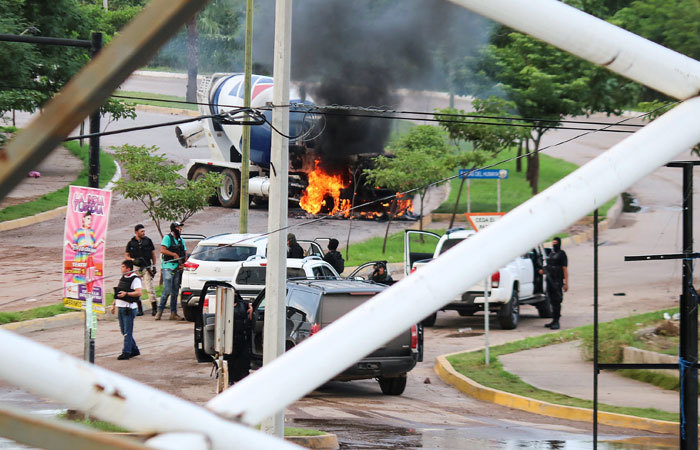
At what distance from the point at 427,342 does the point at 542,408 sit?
536 centimetres

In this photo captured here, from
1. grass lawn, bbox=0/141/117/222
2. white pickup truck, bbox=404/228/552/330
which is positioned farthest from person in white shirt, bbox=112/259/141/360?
grass lawn, bbox=0/141/117/222

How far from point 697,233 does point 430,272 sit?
2900 cm

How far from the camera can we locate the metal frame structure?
1967 millimetres

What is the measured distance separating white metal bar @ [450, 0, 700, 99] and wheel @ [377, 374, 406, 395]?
441 inches

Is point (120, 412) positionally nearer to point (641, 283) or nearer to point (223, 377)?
point (223, 377)

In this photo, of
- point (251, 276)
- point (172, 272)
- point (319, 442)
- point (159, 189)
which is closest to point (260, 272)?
point (251, 276)

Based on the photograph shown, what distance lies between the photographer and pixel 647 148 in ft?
8.21

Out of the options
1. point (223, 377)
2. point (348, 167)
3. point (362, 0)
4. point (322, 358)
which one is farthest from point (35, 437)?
point (348, 167)

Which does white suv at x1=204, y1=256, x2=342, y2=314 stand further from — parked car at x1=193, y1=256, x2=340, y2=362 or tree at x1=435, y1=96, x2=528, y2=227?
tree at x1=435, y1=96, x2=528, y2=227

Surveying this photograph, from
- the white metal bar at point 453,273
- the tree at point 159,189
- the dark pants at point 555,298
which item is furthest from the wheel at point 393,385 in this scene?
the white metal bar at point 453,273

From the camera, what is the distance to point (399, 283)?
227 centimetres

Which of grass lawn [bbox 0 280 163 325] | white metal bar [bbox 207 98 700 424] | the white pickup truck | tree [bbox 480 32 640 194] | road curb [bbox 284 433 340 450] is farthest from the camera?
tree [bbox 480 32 640 194]

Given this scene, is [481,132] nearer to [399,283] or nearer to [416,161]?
[416,161]

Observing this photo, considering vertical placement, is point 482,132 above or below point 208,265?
above
